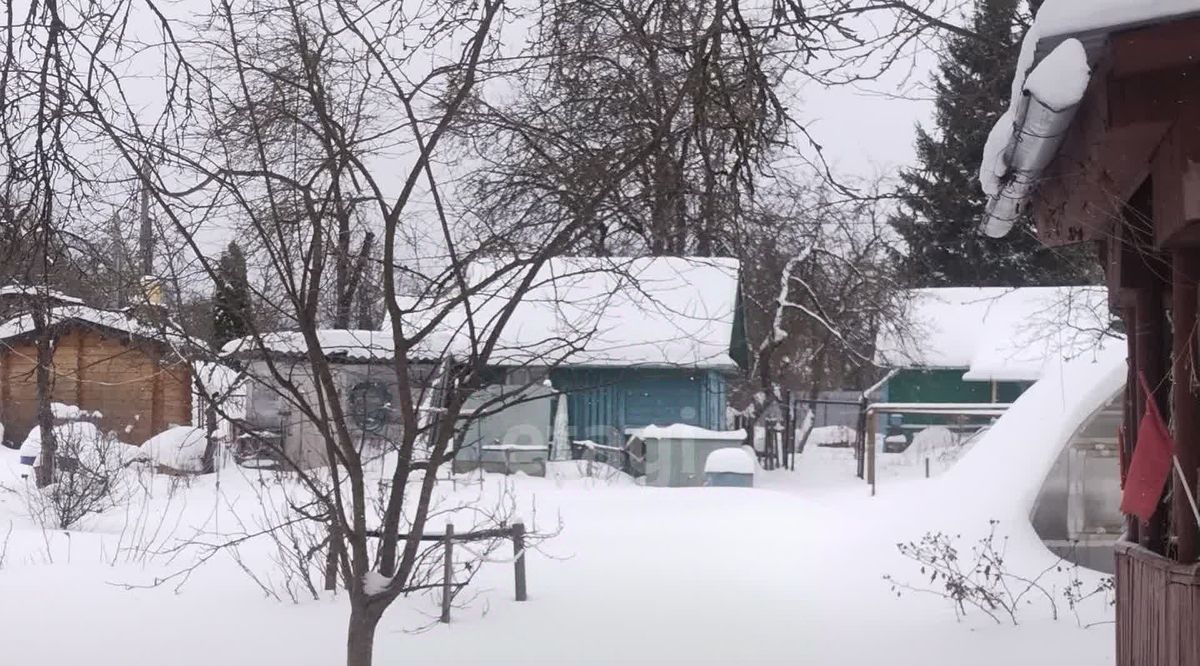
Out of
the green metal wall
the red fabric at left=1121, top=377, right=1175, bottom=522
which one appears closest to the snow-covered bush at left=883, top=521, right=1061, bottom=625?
the red fabric at left=1121, top=377, right=1175, bottom=522

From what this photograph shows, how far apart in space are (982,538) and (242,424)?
6.88 m

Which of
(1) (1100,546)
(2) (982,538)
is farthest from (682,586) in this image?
(1) (1100,546)

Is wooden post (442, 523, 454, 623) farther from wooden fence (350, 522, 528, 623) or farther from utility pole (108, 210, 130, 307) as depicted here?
utility pole (108, 210, 130, 307)

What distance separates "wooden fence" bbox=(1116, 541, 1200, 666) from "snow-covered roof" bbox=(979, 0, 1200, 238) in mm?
1601

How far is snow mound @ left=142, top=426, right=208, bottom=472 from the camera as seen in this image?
22922 mm

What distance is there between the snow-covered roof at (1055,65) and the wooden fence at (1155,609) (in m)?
1.60

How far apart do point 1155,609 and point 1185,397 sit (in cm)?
87

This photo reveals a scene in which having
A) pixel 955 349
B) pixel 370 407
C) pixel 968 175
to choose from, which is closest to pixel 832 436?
pixel 955 349

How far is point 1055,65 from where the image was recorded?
4.39 m

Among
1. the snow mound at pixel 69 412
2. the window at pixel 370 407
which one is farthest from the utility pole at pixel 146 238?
the snow mound at pixel 69 412

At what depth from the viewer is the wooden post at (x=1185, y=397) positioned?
5.16 m

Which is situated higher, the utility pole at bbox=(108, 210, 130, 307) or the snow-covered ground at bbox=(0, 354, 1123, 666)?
the utility pole at bbox=(108, 210, 130, 307)

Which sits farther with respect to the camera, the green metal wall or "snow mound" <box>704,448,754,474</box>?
the green metal wall

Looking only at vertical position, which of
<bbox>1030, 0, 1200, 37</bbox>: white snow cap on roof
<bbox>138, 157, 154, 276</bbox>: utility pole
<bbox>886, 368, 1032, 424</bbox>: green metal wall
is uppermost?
<bbox>1030, 0, 1200, 37</bbox>: white snow cap on roof
